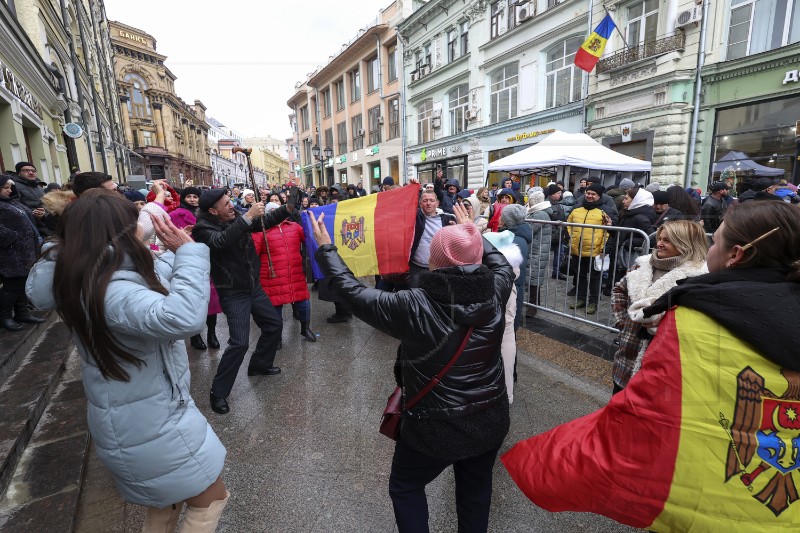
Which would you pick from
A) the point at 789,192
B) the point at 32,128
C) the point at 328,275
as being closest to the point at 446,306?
the point at 328,275

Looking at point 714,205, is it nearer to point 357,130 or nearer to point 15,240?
point 15,240

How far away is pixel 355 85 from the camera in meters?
33.6

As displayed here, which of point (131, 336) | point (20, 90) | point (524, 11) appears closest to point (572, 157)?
point (131, 336)

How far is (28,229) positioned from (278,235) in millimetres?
3034

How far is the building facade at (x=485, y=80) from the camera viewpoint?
53.0ft

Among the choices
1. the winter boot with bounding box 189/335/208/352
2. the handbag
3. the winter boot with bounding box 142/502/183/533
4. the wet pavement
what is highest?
the handbag

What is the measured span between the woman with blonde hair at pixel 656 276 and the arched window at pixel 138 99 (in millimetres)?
60271

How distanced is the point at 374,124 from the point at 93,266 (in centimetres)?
3184

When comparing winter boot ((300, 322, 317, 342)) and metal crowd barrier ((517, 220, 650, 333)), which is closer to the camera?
metal crowd barrier ((517, 220, 650, 333))

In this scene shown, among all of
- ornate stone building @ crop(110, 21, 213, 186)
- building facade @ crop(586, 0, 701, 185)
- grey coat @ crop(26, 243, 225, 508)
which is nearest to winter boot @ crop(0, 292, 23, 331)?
grey coat @ crop(26, 243, 225, 508)

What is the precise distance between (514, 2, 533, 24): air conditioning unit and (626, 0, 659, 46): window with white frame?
184 inches

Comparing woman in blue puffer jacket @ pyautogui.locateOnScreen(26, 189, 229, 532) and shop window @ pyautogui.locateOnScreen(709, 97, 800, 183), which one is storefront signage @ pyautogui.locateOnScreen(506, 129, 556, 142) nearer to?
shop window @ pyautogui.locateOnScreen(709, 97, 800, 183)

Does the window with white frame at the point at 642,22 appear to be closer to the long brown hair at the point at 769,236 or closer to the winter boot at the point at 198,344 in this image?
the long brown hair at the point at 769,236

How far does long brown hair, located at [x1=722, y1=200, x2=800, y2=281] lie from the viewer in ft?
4.33
